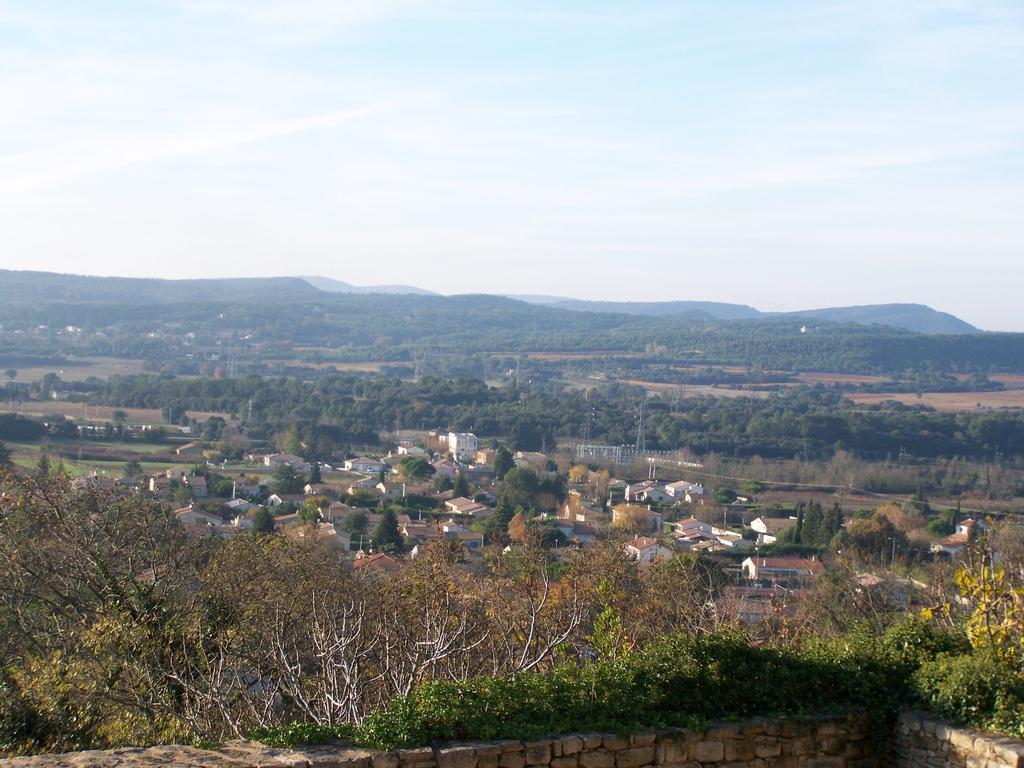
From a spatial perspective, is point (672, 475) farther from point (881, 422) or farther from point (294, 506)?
point (294, 506)

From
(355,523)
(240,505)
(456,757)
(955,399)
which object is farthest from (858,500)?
(955,399)

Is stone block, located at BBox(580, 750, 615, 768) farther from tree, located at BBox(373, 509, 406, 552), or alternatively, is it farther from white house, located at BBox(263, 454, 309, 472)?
white house, located at BBox(263, 454, 309, 472)

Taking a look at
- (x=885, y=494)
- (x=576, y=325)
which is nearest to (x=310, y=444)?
(x=885, y=494)

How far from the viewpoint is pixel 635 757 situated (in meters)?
4.89

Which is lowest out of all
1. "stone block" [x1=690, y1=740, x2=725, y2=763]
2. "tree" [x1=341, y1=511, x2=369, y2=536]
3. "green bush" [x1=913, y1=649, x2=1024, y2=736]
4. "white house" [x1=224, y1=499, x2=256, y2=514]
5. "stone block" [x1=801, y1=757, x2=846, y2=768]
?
"white house" [x1=224, y1=499, x2=256, y2=514]

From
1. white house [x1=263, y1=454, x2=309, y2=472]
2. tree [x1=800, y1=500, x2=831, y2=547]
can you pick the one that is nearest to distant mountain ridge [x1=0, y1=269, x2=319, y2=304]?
white house [x1=263, y1=454, x2=309, y2=472]

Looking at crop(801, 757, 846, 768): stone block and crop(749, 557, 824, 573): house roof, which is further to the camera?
crop(749, 557, 824, 573): house roof

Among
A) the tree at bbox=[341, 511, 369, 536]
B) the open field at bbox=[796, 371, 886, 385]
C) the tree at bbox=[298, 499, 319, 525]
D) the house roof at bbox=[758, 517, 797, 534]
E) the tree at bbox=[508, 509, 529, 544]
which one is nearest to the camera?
the tree at bbox=[508, 509, 529, 544]

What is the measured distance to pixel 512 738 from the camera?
475 cm

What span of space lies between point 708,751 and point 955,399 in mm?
70439

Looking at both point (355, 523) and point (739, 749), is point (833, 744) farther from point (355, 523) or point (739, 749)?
point (355, 523)

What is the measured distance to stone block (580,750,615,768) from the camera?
4.80 m

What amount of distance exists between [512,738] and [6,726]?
10.9 feet

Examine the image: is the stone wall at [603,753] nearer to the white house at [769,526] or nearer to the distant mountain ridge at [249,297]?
the white house at [769,526]
